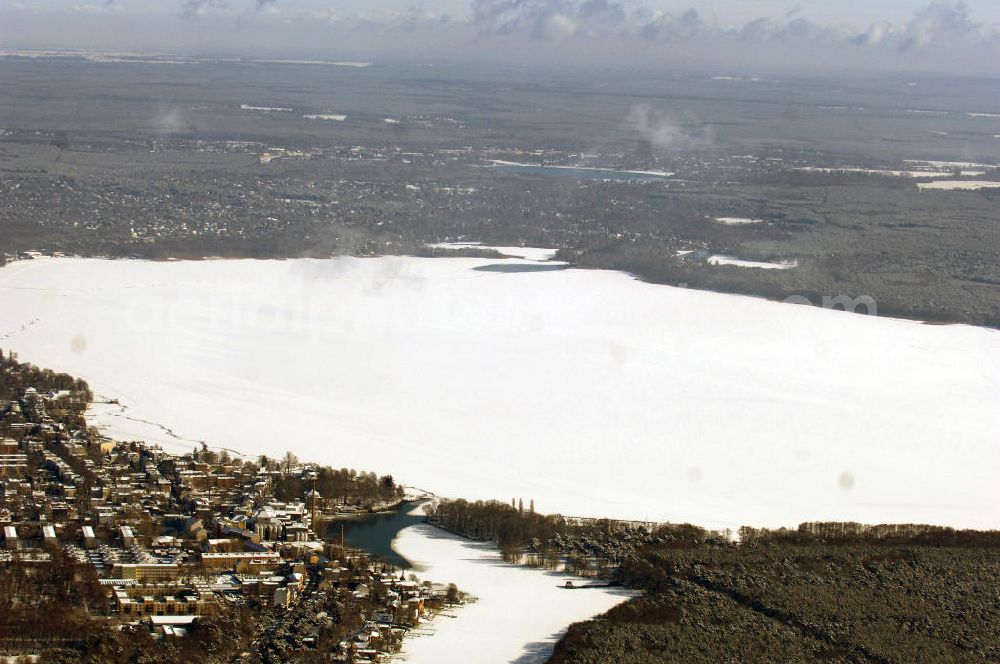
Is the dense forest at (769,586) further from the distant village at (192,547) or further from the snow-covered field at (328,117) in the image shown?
the snow-covered field at (328,117)

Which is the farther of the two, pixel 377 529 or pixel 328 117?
pixel 328 117

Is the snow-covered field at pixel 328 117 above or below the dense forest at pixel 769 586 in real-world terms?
above

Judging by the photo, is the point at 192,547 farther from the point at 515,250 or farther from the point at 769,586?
the point at 515,250

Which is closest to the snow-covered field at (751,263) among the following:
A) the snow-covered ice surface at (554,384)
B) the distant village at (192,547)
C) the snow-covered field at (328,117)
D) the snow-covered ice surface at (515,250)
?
the snow-covered ice surface at (515,250)

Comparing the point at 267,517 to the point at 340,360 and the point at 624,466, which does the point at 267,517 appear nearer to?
the point at 624,466

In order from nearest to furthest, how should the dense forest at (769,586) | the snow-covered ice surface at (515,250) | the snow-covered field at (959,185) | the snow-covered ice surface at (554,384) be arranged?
the dense forest at (769,586) → the snow-covered ice surface at (554,384) → the snow-covered ice surface at (515,250) → the snow-covered field at (959,185)

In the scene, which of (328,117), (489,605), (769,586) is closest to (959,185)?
(328,117)
